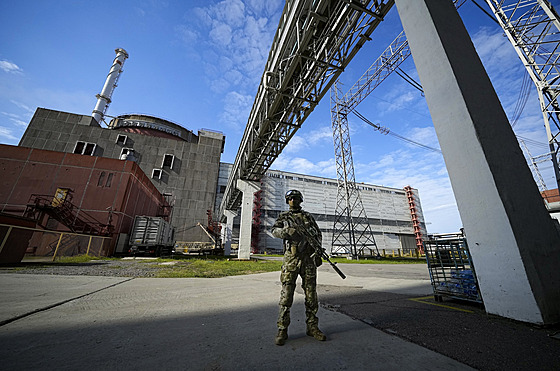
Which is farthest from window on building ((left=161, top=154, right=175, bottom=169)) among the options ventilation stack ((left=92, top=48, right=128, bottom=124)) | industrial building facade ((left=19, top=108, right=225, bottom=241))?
ventilation stack ((left=92, top=48, right=128, bottom=124))

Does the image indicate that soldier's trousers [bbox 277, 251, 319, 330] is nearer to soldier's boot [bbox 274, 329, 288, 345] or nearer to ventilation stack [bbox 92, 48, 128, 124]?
soldier's boot [bbox 274, 329, 288, 345]

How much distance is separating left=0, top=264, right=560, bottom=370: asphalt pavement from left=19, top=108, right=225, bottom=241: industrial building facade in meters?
26.4

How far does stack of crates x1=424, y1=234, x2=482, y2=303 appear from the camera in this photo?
3374 millimetres

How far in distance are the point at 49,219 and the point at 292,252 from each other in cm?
2173

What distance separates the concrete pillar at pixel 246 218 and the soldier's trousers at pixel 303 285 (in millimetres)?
12848

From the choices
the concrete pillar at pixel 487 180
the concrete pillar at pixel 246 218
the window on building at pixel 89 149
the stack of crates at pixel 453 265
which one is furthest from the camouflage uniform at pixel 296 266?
the window on building at pixel 89 149

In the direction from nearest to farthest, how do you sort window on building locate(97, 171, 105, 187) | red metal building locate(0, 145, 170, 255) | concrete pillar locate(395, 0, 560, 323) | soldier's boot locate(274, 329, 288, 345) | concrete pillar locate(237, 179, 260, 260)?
soldier's boot locate(274, 329, 288, 345)
concrete pillar locate(395, 0, 560, 323)
concrete pillar locate(237, 179, 260, 260)
red metal building locate(0, 145, 170, 255)
window on building locate(97, 171, 105, 187)

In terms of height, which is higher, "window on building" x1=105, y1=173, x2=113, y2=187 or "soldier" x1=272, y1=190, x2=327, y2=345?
"window on building" x1=105, y1=173, x2=113, y2=187

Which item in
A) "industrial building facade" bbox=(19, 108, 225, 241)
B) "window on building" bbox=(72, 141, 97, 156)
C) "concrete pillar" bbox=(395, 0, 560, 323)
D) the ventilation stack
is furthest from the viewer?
the ventilation stack

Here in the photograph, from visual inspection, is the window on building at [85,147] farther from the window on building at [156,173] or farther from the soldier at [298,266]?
the soldier at [298,266]

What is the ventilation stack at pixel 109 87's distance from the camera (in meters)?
35.4

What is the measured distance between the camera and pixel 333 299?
153 inches

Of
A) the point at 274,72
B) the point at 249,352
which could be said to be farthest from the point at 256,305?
the point at 274,72

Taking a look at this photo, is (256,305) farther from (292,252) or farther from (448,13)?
(448,13)
